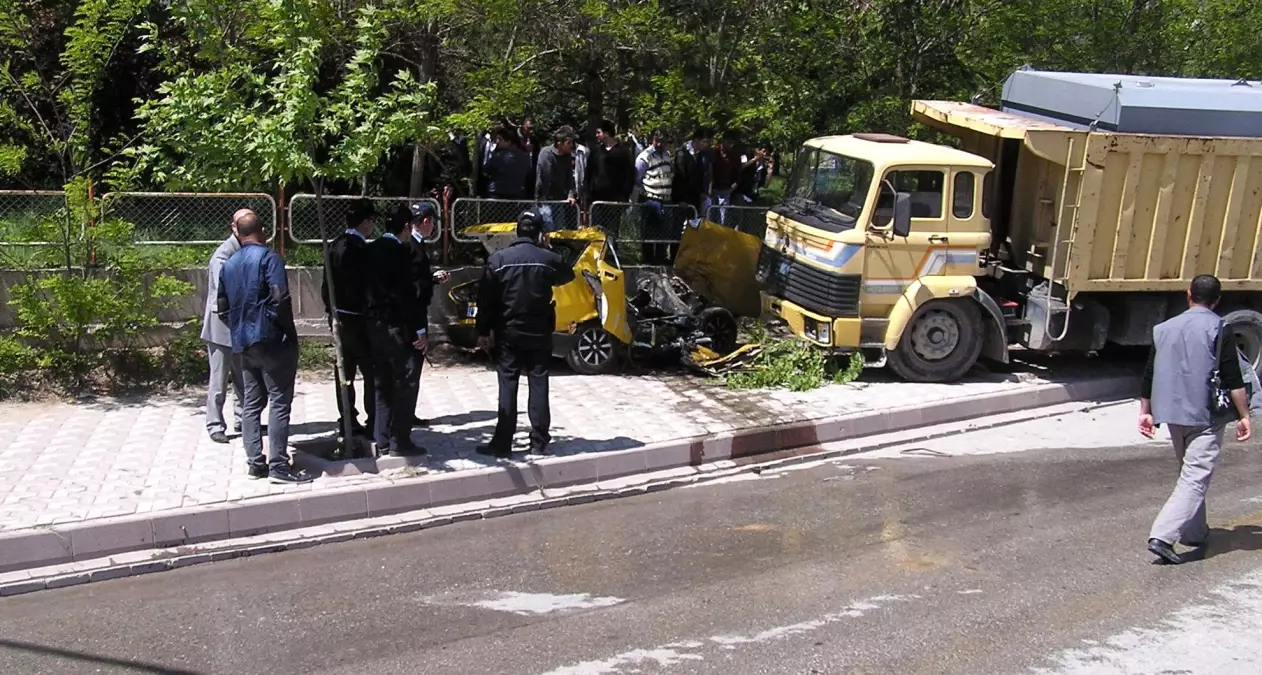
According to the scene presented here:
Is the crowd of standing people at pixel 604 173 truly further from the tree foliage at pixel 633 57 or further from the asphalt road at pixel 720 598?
the asphalt road at pixel 720 598

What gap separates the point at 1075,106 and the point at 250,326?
8069 mm

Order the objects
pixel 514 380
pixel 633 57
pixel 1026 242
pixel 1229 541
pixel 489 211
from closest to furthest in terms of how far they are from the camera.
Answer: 1. pixel 1229 541
2. pixel 514 380
3. pixel 1026 242
4. pixel 489 211
5. pixel 633 57

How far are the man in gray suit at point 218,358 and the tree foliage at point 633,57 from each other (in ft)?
4.21

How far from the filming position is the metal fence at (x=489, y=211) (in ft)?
42.3

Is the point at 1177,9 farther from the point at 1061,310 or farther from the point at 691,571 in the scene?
the point at 691,571

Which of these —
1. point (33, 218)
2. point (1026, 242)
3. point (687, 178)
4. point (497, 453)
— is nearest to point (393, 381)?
point (497, 453)

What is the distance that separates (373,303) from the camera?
8125mm

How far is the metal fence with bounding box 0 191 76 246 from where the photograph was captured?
10484 mm

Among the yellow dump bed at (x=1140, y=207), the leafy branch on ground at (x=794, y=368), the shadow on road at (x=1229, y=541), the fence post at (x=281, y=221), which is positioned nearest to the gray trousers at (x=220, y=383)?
the fence post at (x=281, y=221)

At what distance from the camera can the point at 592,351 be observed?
11.6m

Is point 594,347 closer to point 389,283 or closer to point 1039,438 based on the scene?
point 389,283

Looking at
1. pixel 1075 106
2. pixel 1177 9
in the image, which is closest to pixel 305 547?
pixel 1075 106

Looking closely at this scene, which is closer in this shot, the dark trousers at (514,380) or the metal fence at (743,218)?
the dark trousers at (514,380)

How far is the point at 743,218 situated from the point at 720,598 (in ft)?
29.0
